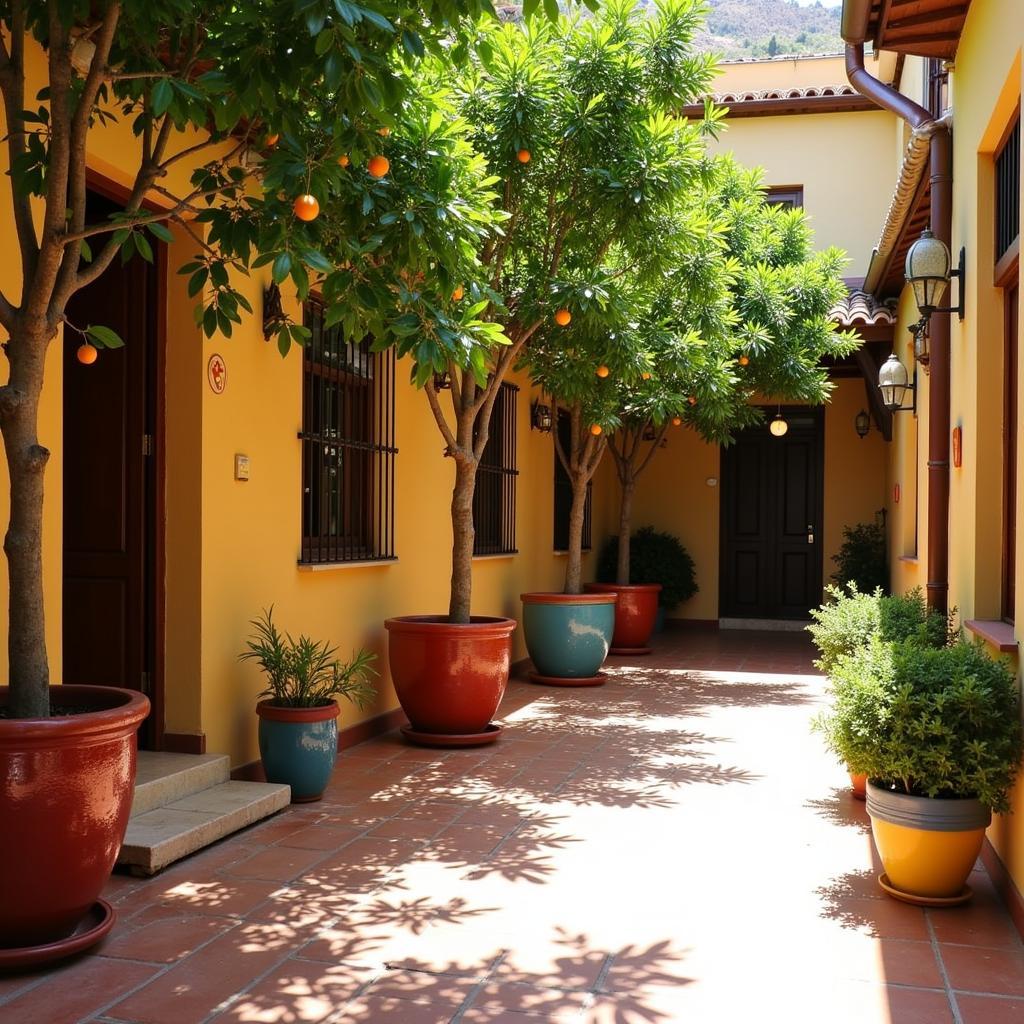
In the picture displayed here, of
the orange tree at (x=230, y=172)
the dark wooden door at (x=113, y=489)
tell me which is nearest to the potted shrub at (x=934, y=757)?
the orange tree at (x=230, y=172)

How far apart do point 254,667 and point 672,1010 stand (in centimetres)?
306

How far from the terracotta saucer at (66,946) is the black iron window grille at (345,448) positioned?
105 inches

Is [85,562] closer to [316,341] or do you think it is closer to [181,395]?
[181,395]

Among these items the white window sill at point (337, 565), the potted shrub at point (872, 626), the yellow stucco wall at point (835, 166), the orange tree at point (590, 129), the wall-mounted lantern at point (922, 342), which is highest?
the yellow stucco wall at point (835, 166)

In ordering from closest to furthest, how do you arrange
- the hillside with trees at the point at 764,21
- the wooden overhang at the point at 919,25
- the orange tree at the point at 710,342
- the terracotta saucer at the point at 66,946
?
the terracotta saucer at the point at 66,946, the wooden overhang at the point at 919,25, the orange tree at the point at 710,342, the hillside with trees at the point at 764,21

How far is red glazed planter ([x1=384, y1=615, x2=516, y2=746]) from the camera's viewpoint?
20.1 feet

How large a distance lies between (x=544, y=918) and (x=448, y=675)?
2.62 metres

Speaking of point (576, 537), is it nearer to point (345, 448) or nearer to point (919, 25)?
point (345, 448)

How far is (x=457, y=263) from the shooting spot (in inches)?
161

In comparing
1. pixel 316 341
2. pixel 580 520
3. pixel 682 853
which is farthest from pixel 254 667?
pixel 580 520

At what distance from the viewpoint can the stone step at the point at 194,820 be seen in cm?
393

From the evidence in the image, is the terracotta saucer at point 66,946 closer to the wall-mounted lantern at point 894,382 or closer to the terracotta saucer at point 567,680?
the terracotta saucer at point 567,680

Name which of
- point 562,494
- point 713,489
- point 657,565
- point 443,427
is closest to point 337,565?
point 443,427

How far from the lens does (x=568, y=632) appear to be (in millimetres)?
8766
